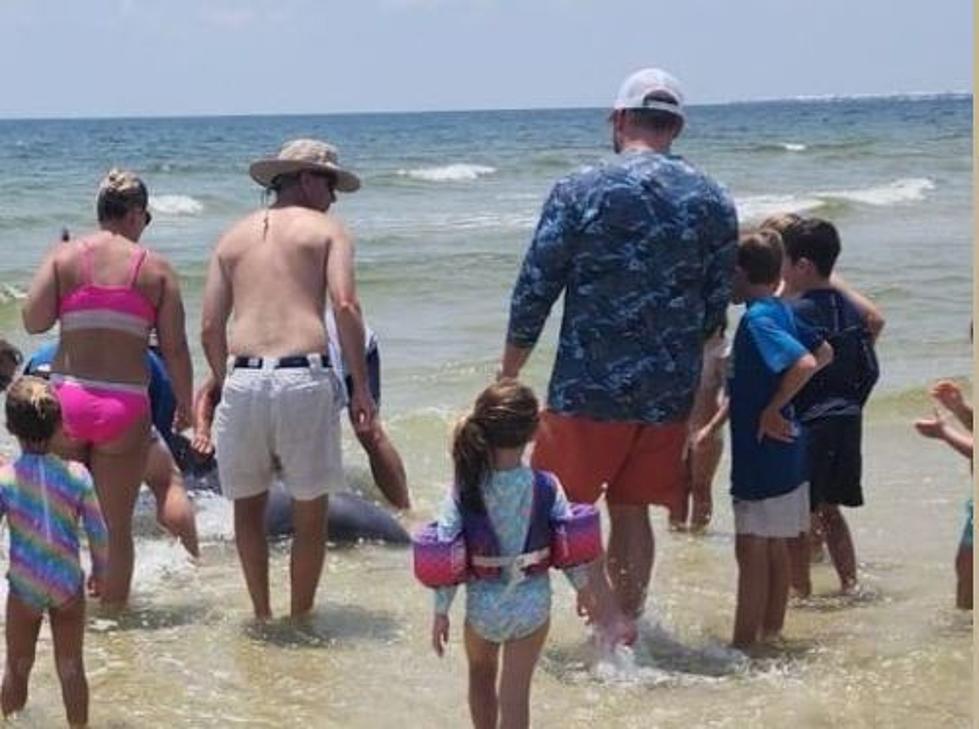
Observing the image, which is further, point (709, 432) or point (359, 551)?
point (359, 551)

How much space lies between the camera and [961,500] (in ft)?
26.8

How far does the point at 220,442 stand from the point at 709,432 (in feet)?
5.75

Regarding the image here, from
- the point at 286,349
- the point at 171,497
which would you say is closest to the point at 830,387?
the point at 286,349

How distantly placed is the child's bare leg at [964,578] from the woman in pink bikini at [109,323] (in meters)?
2.89

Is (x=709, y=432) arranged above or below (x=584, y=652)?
above

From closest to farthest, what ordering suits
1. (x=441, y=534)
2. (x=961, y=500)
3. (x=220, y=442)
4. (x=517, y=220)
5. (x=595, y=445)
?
(x=441, y=534)
(x=595, y=445)
(x=220, y=442)
(x=961, y=500)
(x=517, y=220)

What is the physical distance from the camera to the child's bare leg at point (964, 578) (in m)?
6.18

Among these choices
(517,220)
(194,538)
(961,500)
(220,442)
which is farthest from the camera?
(517,220)

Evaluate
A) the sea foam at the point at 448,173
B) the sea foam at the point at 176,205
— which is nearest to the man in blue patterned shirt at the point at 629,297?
the sea foam at the point at 176,205

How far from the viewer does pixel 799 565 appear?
641cm

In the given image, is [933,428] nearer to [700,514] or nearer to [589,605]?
[589,605]

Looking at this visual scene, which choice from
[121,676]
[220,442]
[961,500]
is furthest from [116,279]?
[961,500]

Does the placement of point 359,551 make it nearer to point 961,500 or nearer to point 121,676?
point 121,676

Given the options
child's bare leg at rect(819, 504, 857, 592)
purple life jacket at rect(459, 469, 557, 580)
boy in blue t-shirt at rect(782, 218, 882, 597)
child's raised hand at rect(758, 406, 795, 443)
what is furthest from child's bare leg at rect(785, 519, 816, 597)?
purple life jacket at rect(459, 469, 557, 580)
